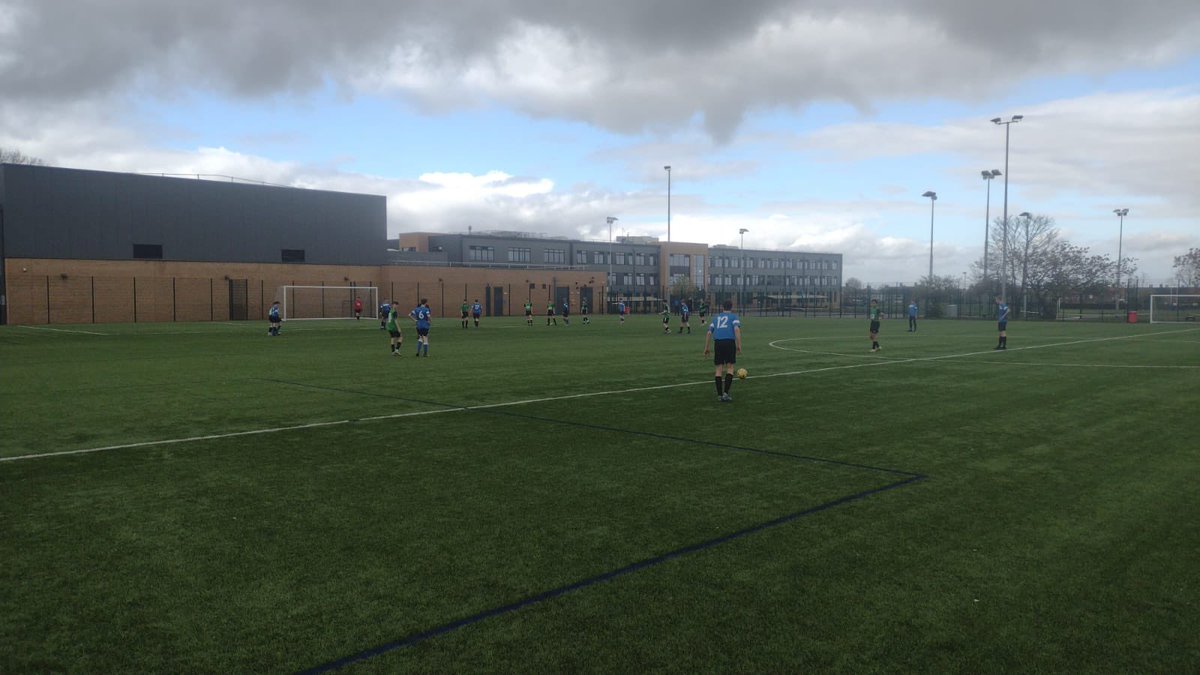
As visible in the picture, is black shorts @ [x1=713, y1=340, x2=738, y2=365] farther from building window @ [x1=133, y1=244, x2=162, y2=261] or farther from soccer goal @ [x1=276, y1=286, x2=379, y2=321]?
building window @ [x1=133, y1=244, x2=162, y2=261]

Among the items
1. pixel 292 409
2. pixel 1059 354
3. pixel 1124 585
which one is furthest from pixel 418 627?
pixel 1059 354

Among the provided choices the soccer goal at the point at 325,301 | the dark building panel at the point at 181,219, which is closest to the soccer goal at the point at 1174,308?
the soccer goal at the point at 325,301

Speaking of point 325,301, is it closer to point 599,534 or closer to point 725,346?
point 725,346

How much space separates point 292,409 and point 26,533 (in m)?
7.33

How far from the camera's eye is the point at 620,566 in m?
5.95

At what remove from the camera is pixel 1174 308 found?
64250 millimetres

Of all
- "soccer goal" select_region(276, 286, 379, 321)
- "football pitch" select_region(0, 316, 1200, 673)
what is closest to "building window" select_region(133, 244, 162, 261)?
"soccer goal" select_region(276, 286, 379, 321)

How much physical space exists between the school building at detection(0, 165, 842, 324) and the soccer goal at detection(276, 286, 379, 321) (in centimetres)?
27

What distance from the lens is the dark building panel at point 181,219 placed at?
54906 mm

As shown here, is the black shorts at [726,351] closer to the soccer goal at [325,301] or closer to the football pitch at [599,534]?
the football pitch at [599,534]

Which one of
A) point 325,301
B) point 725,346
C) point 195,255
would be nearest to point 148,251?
point 195,255

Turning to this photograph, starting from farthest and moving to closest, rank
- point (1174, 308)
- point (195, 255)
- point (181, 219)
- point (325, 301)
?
point (325, 301) → point (1174, 308) → point (195, 255) → point (181, 219)

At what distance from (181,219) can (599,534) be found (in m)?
64.2

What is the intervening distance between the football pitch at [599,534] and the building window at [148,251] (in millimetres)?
50425
